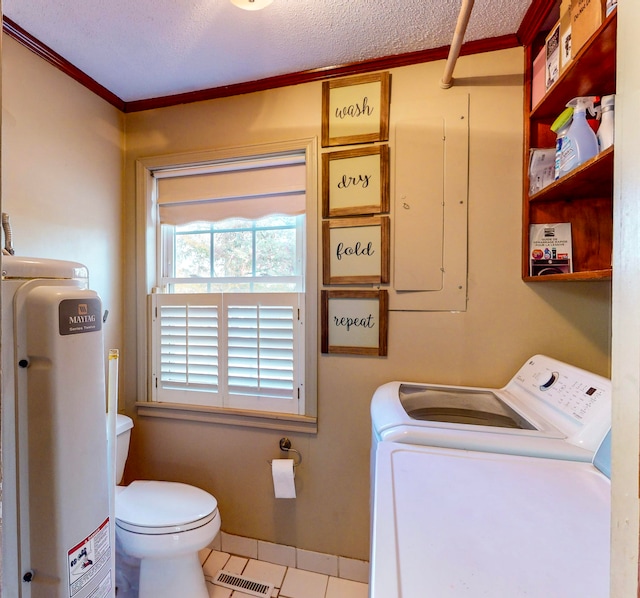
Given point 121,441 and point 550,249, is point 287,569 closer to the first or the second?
point 121,441

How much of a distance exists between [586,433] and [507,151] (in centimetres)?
112

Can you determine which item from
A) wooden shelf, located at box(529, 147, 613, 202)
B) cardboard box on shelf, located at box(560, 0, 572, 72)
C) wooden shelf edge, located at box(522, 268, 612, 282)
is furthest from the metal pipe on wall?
wooden shelf edge, located at box(522, 268, 612, 282)

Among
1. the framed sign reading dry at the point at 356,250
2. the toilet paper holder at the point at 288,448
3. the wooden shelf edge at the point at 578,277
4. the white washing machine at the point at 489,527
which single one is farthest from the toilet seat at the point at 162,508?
the wooden shelf edge at the point at 578,277

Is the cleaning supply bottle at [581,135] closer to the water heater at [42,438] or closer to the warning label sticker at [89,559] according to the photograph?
the water heater at [42,438]

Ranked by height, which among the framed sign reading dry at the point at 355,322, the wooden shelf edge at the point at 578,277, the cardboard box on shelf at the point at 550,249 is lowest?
the framed sign reading dry at the point at 355,322

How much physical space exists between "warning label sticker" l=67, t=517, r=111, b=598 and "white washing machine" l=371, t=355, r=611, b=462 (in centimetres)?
91

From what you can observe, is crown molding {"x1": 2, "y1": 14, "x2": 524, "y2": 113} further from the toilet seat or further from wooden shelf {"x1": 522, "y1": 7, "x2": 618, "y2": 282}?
the toilet seat

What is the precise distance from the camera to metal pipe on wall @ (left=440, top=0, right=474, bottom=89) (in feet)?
3.18

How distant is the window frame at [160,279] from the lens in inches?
62.1

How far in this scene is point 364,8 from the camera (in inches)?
48.1

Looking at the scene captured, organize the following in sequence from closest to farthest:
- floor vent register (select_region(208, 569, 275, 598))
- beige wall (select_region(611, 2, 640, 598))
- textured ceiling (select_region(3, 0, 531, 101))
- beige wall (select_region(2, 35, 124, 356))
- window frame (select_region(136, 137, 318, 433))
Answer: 1. beige wall (select_region(611, 2, 640, 598))
2. textured ceiling (select_region(3, 0, 531, 101))
3. beige wall (select_region(2, 35, 124, 356))
4. floor vent register (select_region(208, 569, 275, 598))
5. window frame (select_region(136, 137, 318, 433))

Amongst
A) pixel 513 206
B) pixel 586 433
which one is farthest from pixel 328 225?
pixel 586 433

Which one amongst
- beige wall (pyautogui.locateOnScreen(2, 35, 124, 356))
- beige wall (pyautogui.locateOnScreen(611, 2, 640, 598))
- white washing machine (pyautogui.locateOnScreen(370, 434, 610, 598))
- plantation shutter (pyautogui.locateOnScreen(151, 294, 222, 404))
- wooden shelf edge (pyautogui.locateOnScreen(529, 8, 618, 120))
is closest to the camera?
beige wall (pyautogui.locateOnScreen(611, 2, 640, 598))

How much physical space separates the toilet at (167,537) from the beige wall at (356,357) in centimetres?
32
